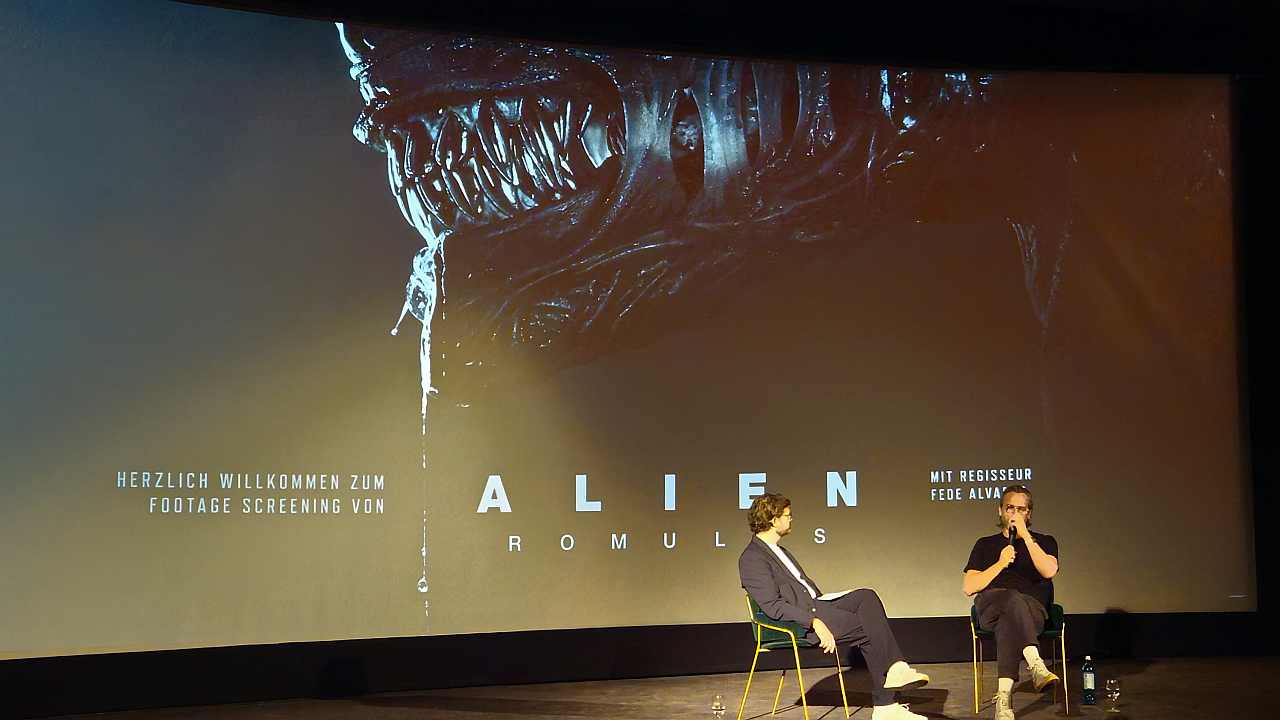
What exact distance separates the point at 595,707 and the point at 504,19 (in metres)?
3.39

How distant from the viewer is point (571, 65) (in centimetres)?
642

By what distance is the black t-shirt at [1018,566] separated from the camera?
5492mm

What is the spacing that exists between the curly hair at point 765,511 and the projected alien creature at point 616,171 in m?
1.46

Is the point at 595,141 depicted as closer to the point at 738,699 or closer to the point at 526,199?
the point at 526,199

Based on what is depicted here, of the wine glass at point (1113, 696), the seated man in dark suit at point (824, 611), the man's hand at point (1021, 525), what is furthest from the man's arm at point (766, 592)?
the wine glass at point (1113, 696)

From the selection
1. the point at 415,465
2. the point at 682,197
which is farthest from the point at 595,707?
the point at 682,197

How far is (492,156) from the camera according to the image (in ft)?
20.8

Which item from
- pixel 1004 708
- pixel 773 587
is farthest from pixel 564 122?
pixel 1004 708

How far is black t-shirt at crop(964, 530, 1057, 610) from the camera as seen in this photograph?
549 cm

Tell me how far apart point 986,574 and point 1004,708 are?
0.60 metres

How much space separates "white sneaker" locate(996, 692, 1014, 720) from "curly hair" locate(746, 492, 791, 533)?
1.17 m

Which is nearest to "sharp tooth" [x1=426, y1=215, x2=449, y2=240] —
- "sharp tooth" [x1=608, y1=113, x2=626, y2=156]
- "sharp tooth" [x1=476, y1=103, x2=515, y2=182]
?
"sharp tooth" [x1=476, y1=103, x2=515, y2=182]

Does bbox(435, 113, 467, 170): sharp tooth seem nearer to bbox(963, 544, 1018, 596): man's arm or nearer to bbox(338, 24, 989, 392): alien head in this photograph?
bbox(338, 24, 989, 392): alien head

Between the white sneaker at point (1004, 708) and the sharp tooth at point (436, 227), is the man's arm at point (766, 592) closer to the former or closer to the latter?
the white sneaker at point (1004, 708)
